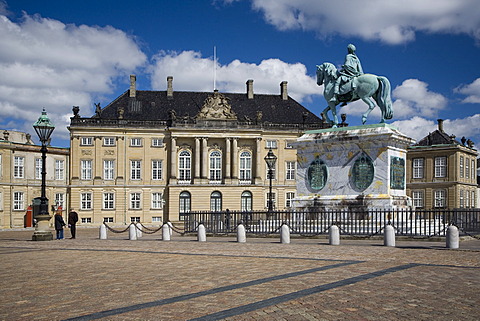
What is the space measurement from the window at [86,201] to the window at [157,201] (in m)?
6.97

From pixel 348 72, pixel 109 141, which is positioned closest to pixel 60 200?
pixel 109 141

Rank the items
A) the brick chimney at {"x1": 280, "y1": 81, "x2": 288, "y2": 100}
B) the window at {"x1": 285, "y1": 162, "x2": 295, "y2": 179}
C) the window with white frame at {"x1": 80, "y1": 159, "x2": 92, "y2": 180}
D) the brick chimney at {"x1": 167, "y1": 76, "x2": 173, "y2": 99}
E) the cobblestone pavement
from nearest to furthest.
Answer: the cobblestone pavement
the window with white frame at {"x1": 80, "y1": 159, "x2": 92, "y2": 180}
the window at {"x1": 285, "y1": 162, "x2": 295, "y2": 179}
the brick chimney at {"x1": 167, "y1": 76, "x2": 173, "y2": 99}
the brick chimney at {"x1": 280, "y1": 81, "x2": 288, "y2": 100}

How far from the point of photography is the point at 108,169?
6188 centimetres

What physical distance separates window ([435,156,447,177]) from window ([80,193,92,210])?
3808cm

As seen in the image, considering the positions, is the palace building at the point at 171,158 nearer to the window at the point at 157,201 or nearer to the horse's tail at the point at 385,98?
the window at the point at 157,201

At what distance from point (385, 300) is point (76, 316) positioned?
4504mm

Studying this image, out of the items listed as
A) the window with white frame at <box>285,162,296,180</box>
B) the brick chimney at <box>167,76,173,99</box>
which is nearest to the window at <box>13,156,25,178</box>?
the brick chimney at <box>167,76,173,99</box>

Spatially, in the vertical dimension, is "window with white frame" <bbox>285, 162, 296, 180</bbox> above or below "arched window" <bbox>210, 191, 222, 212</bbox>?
above

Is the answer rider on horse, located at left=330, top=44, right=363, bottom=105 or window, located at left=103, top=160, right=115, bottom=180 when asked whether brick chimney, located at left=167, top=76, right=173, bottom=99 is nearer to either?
window, located at left=103, top=160, right=115, bottom=180

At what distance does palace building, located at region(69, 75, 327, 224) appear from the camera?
6116cm

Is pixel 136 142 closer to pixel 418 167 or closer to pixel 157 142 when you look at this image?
pixel 157 142

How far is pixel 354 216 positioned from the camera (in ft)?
69.1

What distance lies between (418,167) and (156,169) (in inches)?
1162

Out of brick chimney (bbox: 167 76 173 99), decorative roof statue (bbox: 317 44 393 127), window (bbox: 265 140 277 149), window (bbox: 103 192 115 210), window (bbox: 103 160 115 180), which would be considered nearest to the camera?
decorative roof statue (bbox: 317 44 393 127)
